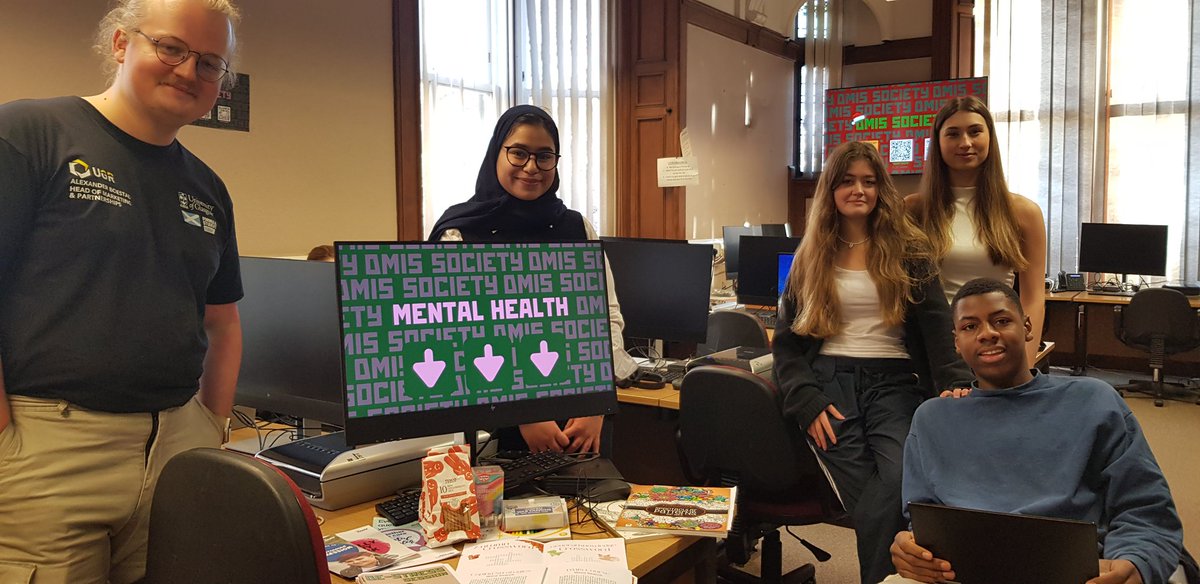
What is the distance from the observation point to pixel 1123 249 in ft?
23.0

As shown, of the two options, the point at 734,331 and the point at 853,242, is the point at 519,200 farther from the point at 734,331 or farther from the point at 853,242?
the point at 734,331

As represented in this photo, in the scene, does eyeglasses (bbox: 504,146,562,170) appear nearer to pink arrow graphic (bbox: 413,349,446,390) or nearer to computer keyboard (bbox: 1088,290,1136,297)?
pink arrow graphic (bbox: 413,349,446,390)

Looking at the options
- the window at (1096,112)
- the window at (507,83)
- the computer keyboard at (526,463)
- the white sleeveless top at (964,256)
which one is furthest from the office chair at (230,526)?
the window at (1096,112)

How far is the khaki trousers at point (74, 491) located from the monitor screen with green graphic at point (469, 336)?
378 millimetres

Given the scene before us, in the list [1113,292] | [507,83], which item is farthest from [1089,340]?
[507,83]

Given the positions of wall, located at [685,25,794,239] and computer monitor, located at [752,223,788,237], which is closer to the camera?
wall, located at [685,25,794,239]

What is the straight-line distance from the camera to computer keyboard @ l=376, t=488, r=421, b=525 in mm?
1684

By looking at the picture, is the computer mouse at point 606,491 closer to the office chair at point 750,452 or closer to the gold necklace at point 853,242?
the office chair at point 750,452

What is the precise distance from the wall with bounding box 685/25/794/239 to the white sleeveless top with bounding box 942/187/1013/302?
423 centimetres

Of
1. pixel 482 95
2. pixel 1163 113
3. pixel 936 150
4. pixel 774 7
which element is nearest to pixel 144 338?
pixel 936 150

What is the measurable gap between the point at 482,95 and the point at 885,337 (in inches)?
147

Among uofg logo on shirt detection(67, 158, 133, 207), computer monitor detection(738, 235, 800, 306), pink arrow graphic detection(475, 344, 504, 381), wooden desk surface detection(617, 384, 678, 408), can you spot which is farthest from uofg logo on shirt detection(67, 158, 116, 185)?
computer monitor detection(738, 235, 800, 306)

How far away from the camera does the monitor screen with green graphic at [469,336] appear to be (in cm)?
165

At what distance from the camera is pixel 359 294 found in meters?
1.65
